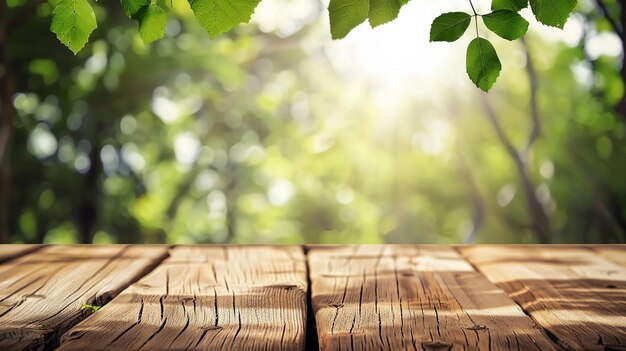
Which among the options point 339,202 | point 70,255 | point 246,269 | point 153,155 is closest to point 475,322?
point 246,269

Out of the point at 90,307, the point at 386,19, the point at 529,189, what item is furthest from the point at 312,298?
the point at 529,189

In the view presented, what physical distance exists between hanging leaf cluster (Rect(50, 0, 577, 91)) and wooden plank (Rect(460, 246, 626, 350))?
31cm

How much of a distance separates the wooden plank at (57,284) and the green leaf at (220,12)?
1.30 feet

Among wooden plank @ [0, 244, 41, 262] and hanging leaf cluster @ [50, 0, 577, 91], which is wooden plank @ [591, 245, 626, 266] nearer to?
hanging leaf cluster @ [50, 0, 577, 91]

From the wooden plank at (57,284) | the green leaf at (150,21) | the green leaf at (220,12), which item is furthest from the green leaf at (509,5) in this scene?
the wooden plank at (57,284)

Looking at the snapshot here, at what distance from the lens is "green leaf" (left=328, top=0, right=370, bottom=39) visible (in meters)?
0.85

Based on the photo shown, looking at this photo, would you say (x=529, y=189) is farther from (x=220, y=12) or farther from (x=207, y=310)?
(x=220, y=12)

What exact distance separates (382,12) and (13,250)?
1.12 metres

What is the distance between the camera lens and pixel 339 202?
35.2ft

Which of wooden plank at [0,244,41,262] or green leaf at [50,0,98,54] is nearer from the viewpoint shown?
green leaf at [50,0,98,54]

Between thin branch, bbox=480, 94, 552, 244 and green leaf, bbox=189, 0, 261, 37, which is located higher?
thin branch, bbox=480, 94, 552, 244

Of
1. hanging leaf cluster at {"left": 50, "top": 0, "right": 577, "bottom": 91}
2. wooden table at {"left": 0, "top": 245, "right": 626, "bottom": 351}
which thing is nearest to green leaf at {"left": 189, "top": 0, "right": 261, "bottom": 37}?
hanging leaf cluster at {"left": 50, "top": 0, "right": 577, "bottom": 91}

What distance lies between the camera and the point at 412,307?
1.01 m

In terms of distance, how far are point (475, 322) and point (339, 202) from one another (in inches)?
387
